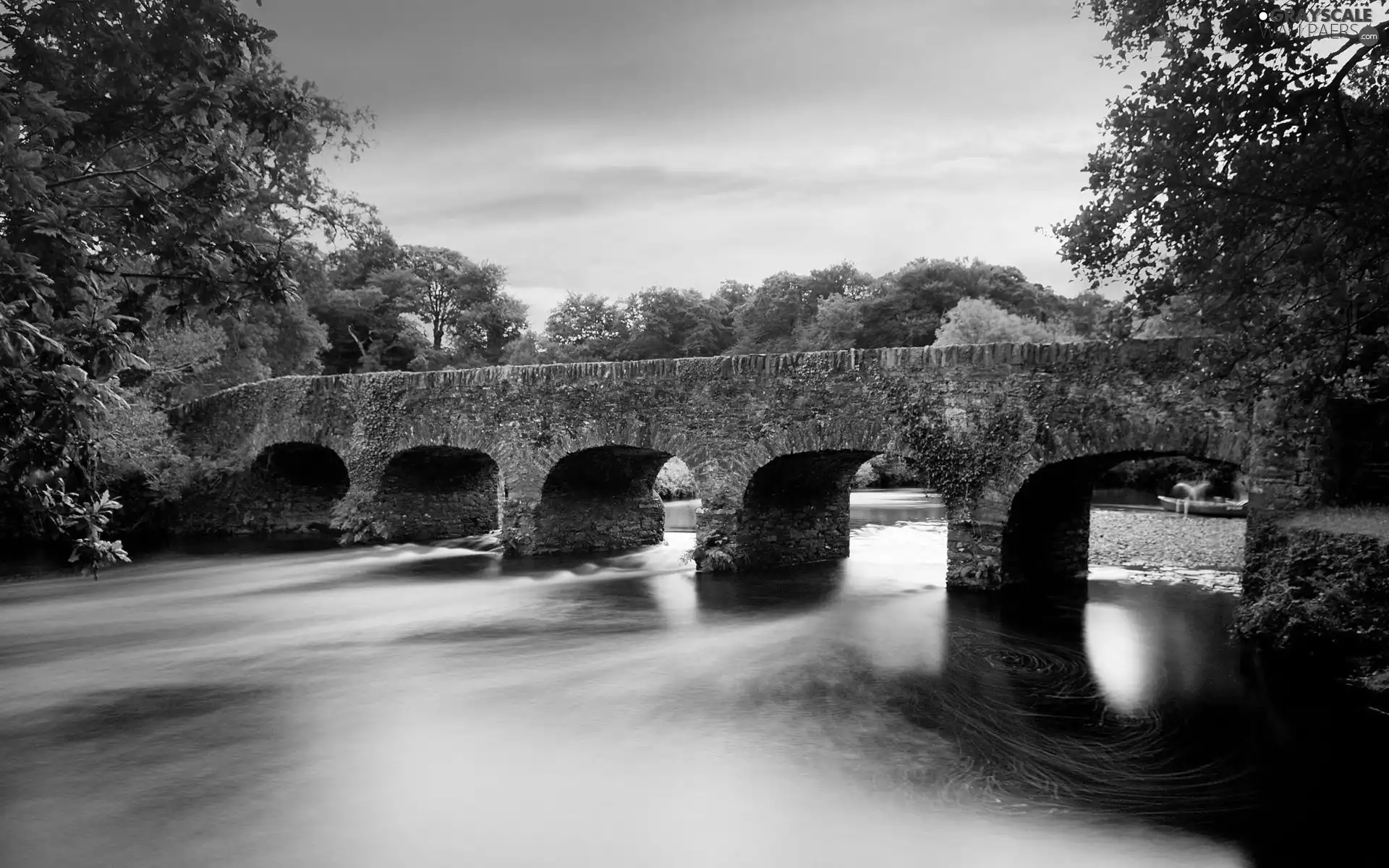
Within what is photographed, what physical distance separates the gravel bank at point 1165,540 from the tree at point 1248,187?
9.35 m

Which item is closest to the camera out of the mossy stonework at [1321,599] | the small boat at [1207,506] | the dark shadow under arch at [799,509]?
the mossy stonework at [1321,599]

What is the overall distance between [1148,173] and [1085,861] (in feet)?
15.0

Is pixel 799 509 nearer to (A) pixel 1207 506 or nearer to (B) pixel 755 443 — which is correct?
(B) pixel 755 443

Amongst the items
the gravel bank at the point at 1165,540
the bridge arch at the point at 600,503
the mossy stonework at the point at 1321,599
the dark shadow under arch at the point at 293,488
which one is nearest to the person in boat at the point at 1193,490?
the gravel bank at the point at 1165,540

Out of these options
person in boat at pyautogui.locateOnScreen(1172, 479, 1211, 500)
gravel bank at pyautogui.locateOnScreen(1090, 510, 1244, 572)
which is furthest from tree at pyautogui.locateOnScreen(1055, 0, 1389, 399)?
person in boat at pyautogui.locateOnScreen(1172, 479, 1211, 500)

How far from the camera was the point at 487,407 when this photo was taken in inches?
655

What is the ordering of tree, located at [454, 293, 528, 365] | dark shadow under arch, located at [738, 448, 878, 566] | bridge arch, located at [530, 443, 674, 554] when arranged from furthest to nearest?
tree, located at [454, 293, 528, 365], bridge arch, located at [530, 443, 674, 554], dark shadow under arch, located at [738, 448, 878, 566]

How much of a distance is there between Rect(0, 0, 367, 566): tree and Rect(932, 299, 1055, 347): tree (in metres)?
35.1

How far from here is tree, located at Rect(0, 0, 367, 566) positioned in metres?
3.71

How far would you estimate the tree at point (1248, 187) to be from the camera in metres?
5.96

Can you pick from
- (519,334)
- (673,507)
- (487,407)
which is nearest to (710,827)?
(487,407)

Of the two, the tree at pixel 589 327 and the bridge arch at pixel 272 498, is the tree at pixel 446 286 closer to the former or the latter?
the tree at pixel 589 327

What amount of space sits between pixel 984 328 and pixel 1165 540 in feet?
70.9

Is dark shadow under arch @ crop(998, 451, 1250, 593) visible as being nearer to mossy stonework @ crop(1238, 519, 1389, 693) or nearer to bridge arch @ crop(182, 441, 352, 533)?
mossy stonework @ crop(1238, 519, 1389, 693)
